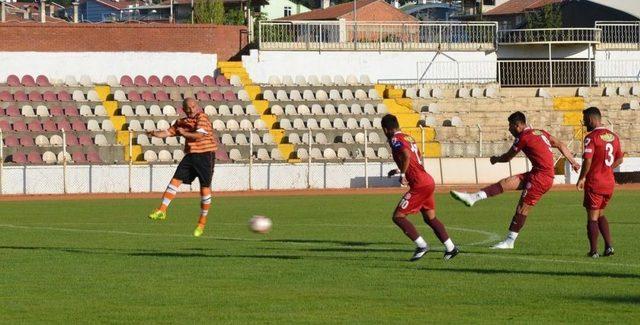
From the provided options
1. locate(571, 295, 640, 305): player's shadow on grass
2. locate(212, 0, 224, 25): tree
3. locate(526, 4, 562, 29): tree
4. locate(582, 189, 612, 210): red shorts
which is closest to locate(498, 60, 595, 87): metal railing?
locate(212, 0, 224, 25): tree

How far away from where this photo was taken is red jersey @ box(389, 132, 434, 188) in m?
16.4

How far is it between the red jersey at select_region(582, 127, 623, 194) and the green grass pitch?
943 mm

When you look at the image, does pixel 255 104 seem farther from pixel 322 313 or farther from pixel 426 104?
pixel 322 313

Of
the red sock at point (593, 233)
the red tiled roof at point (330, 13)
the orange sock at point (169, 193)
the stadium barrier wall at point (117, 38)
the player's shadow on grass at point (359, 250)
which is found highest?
the red tiled roof at point (330, 13)

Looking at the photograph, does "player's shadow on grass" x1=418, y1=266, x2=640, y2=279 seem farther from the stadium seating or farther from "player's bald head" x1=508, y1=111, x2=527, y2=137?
the stadium seating

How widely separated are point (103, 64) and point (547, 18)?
135 feet

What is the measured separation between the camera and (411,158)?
16500 millimetres

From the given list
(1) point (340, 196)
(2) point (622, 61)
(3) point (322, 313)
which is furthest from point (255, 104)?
(3) point (322, 313)

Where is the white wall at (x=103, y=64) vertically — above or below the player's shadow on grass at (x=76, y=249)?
above

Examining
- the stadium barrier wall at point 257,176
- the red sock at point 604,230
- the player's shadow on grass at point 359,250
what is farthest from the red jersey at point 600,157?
the stadium barrier wall at point 257,176

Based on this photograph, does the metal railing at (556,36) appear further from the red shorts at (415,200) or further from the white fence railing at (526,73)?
the red shorts at (415,200)

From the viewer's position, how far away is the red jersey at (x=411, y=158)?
645 inches

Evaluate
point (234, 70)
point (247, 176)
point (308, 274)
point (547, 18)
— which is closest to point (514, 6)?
point (547, 18)

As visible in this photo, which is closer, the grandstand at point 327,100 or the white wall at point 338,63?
the grandstand at point 327,100
